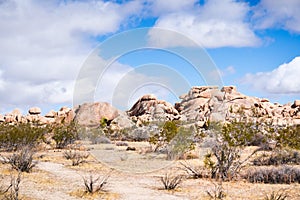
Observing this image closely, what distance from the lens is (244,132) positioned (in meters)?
16.0

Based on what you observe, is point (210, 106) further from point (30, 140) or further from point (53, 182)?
point (53, 182)

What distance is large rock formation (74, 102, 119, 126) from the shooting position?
4864cm

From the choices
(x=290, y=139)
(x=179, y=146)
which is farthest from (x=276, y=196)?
(x=179, y=146)

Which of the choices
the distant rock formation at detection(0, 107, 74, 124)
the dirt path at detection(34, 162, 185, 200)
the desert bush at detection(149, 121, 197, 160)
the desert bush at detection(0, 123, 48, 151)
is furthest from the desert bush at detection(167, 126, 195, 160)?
the distant rock formation at detection(0, 107, 74, 124)

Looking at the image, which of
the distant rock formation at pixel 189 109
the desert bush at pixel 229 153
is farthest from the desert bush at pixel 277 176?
the distant rock formation at pixel 189 109

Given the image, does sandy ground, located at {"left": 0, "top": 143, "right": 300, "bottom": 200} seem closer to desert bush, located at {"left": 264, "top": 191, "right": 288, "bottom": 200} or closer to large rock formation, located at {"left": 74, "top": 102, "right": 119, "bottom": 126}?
desert bush, located at {"left": 264, "top": 191, "right": 288, "bottom": 200}

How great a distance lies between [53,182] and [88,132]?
22867 millimetres

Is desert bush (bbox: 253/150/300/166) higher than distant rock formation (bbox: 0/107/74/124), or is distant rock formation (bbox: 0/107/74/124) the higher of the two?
distant rock formation (bbox: 0/107/74/124)

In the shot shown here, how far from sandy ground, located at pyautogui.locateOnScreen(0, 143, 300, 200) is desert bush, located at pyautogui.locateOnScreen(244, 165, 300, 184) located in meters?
0.50

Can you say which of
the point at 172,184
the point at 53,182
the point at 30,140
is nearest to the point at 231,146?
the point at 172,184

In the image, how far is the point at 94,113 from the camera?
50438 mm

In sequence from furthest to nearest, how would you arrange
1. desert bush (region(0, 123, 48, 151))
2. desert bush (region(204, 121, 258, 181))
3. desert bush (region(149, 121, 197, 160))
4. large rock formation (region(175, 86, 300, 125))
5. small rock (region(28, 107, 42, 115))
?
small rock (region(28, 107, 42, 115))
large rock formation (region(175, 86, 300, 125))
desert bush (region(0, 123, 48, 151))
desert bush (region(149, 121, 197, 160))
desert bush (region(204, 121, 258, 181))

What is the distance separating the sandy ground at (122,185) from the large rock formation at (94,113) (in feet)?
102

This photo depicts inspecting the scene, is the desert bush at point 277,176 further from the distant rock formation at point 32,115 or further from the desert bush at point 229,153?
the distant rock formation at point 32,115
